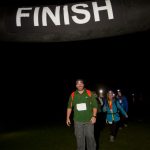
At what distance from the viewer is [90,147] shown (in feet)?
25.7

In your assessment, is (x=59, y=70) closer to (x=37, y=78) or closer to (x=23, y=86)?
(x=37, y=78)

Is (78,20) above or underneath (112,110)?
above

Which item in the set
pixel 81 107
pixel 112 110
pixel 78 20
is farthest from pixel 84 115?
pixel 78 20

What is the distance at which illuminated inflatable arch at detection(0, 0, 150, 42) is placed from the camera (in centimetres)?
384

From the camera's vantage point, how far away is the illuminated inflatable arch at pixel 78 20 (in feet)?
12.6

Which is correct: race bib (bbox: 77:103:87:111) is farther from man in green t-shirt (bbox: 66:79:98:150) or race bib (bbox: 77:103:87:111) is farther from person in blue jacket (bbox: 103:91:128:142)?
person in blue jacket (bbox: 103:91:128:142)

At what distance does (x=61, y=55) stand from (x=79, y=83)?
161ft

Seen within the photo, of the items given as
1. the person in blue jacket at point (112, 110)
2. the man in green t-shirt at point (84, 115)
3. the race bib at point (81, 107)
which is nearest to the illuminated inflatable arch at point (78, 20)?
the man in green t-shirt at point (84, 115)

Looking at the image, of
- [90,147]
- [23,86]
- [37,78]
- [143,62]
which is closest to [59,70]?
[37,78]

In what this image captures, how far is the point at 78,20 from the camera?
3875 millimetres

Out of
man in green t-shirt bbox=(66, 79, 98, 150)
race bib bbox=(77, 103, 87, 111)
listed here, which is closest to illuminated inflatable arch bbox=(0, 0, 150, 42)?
man in green t-shirt bbox=(66, 79, 98, 150)

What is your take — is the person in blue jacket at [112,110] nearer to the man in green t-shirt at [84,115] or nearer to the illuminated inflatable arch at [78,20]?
the man in green t-shirt at [84,115]

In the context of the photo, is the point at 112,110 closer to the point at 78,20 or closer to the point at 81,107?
the point at 81,107

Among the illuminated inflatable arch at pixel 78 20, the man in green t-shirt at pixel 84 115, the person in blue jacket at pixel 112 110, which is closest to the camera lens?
Result: the illuminated inflatable arch at pixel 78 20
